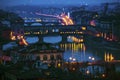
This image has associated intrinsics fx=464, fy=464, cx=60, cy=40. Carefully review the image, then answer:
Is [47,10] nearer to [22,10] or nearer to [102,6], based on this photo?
[22,10]

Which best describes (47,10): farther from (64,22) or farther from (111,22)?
(111,22)

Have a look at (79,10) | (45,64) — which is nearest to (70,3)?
(79,10)

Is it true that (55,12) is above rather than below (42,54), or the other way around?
above

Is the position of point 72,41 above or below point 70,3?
below

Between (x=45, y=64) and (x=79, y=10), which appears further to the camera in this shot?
(x=79, y=10)

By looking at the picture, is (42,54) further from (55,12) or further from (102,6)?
(102,6)

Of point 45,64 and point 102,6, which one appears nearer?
point 45,64

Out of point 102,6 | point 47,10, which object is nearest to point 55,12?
point 47,10
